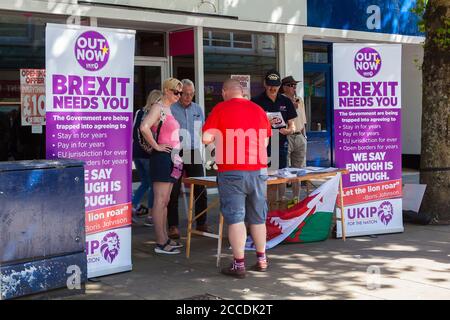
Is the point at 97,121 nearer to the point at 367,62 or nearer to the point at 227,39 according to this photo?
the point at 367,62

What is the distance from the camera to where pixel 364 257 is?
6.52m

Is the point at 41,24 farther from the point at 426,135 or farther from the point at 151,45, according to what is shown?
the point at 426,135

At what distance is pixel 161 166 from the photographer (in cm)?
655

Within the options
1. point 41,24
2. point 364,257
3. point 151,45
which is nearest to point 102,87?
point 364,257

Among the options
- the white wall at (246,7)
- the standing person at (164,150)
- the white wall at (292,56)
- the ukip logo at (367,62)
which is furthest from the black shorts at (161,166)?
the white wall at (292,56)

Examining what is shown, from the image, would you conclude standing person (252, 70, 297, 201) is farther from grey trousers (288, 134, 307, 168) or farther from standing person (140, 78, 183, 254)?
grey trousers (288, 134, 307, 168)

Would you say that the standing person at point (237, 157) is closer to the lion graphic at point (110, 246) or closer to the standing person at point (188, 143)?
the lion graphic at point (110, 246)

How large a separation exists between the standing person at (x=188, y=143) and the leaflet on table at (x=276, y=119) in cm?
84

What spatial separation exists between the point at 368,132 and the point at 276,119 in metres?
1.13

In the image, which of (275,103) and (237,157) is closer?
(237,157)

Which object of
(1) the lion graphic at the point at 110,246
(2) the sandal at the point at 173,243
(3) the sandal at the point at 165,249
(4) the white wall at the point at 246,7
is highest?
(4) the white wall at the point at 246,7

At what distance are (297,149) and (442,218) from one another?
2440mm

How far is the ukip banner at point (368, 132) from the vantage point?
24.7ft

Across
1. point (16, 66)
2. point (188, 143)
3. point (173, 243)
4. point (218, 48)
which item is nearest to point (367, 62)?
point (188, 143)
